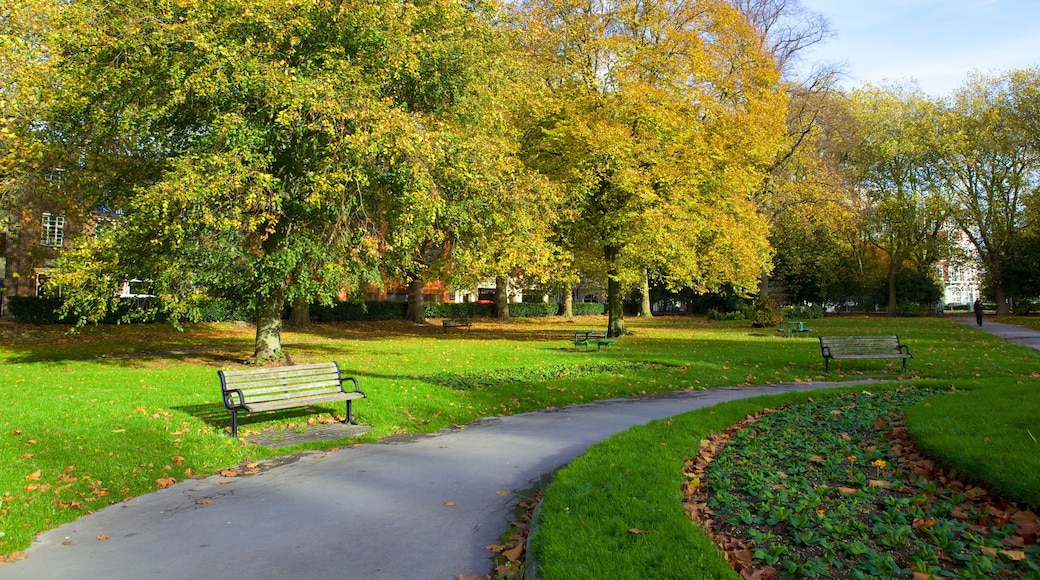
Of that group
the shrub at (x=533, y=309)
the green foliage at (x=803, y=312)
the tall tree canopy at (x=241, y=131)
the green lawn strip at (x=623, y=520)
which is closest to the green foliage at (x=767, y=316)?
the green foliage at (x=803, y=312)

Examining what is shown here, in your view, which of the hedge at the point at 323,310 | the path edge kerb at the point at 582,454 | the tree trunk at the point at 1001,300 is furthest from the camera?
the tree trunk at the point at 1001,300

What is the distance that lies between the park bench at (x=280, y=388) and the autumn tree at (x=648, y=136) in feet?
40.1

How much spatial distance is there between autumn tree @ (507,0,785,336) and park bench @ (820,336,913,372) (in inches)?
276

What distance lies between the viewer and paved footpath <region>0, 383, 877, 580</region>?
173 inches

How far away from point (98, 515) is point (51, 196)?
548 inches

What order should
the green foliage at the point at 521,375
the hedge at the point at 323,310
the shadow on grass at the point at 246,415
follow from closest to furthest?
the shadow on grass at the point at 246,415
the green foliage at the point at 521,375
the hedge at the point at 323,310

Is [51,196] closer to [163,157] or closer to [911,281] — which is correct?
[163,157]

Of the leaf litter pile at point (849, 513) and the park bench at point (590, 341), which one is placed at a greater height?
the park bench at point (590, 341)

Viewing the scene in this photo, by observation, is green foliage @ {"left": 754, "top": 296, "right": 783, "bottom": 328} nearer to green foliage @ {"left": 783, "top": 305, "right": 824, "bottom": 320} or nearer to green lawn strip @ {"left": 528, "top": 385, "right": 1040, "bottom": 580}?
green foliage @ {"left": 783, "top": 305, "right": 824, "bottom": 320}

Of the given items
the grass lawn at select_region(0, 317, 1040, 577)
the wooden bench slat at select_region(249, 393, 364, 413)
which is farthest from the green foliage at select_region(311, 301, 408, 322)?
the wooden bench slat at select_region(249, 393, 364, 413)

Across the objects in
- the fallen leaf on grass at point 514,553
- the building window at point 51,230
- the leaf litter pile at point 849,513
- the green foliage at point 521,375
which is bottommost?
the fallen leaf on grass at point 514,553

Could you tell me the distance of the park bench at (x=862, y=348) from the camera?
15102mm

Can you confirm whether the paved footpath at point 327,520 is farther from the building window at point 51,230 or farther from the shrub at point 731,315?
the shrub at point 731,315

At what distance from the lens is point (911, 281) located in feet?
168
